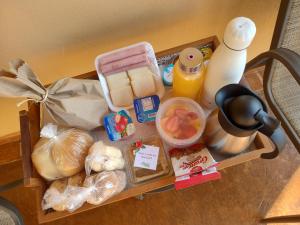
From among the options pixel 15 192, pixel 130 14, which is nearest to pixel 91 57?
pixel 130 14

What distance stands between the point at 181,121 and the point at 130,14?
36 centimetres

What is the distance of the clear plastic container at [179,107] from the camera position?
82 centimetres

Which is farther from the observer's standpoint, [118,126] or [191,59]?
[118,126]

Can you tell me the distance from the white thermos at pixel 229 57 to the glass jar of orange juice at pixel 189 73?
2cm

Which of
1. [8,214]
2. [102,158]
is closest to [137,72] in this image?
[102,158]

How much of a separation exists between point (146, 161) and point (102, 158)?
125 mm

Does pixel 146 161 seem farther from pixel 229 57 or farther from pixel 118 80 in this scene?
pixel 229 57

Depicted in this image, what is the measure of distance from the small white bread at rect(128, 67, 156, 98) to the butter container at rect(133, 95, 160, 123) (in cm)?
3

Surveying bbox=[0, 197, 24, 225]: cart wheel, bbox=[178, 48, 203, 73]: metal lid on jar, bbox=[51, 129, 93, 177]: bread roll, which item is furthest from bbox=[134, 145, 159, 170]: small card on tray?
bbox=[0, 197, 24, 225]: cart wheel

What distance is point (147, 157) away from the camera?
2.90 ft

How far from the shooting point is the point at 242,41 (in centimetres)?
67

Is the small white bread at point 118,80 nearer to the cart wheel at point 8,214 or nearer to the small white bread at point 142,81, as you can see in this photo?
the small white bread at point 142,81

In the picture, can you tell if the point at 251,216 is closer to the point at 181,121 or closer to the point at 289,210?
the point at 289,210

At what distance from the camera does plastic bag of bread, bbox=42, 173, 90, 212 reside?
2.66 feet
